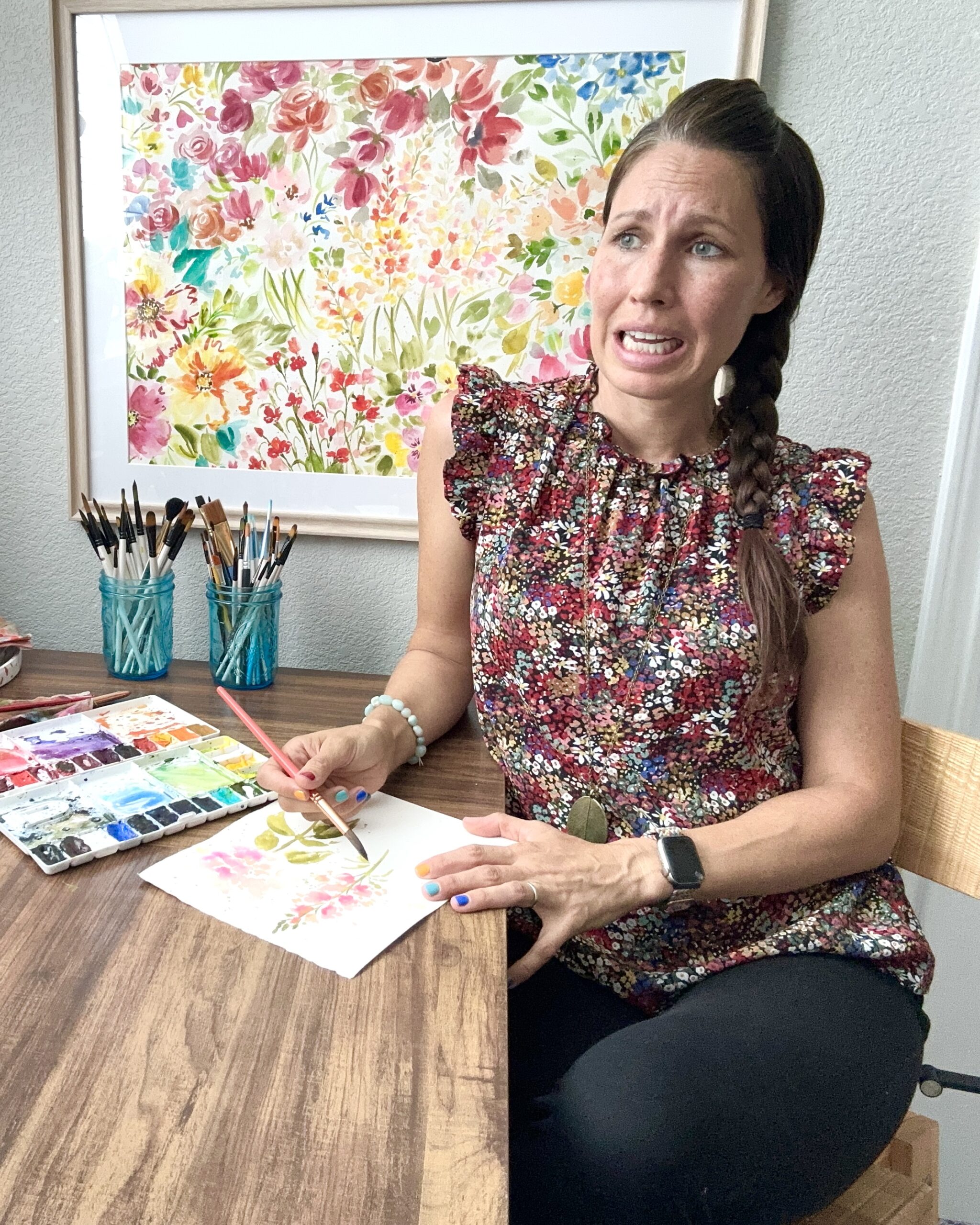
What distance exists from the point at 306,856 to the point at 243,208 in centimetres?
86

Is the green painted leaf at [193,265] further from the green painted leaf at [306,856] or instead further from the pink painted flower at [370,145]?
the green painted leaf at [306,856]

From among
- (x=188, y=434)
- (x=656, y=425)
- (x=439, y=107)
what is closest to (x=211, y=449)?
(x=188, y=434)

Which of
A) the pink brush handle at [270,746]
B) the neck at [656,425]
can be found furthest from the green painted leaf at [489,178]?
the pink brush handle at [270,746]

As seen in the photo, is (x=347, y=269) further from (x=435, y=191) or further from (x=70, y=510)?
(x=70, y=510)

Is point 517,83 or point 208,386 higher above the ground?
point 517,83

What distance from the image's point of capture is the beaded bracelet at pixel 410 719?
978 millimetres

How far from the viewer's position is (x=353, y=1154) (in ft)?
1.58

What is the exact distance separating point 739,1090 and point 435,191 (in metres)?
1.04

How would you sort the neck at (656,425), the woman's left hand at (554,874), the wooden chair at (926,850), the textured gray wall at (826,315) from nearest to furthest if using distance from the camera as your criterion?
the woman's left hand at (554,874), the wooden chair at (926,850), the neck at (656,425), the textured gray wall at (826,315)

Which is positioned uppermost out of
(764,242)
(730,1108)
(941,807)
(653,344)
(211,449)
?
(764,242)

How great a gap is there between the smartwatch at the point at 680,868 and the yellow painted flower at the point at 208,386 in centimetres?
81

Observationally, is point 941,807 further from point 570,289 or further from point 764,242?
point 570,289

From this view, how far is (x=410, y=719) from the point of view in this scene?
0.98m

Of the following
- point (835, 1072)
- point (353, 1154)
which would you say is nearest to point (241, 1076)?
point (353, 1154)
